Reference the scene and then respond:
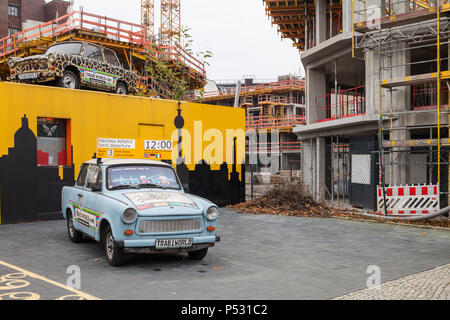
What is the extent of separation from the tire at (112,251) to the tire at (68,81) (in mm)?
7891

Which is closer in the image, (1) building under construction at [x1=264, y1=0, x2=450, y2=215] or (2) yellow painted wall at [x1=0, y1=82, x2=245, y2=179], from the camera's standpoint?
(2) yellow painted wall at [x1=0, y1=82, x2=245, y2=179]

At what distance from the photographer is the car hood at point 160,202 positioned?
7188mm

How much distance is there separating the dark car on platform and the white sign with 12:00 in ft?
8.04

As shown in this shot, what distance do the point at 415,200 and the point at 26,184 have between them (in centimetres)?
1160

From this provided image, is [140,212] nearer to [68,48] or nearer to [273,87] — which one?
[68,48]

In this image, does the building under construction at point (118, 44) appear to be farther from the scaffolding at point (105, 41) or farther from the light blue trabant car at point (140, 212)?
the light blue trabant car at point (140, 212)

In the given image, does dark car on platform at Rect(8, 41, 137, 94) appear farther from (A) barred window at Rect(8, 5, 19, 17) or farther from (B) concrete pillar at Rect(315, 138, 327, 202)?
(A) barred window at Rect(8, 5, 19, 17)

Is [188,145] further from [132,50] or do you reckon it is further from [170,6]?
[170,6]

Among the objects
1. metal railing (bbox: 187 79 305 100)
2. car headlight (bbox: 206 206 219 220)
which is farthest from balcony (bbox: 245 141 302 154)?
car headlight (bbox: 206 206 219 220)

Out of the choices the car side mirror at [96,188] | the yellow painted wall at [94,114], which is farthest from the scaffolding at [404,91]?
the car side mirror at [96,188]

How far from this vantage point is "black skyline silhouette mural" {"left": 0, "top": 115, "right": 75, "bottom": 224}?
1255 centimetres

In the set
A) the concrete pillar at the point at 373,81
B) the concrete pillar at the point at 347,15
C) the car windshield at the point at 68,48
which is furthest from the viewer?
the concrete pillar at the point at 347,15

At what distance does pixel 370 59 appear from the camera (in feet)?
56.5

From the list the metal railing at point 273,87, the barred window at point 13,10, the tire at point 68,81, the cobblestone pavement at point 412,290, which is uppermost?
the barred window at point 13,10
